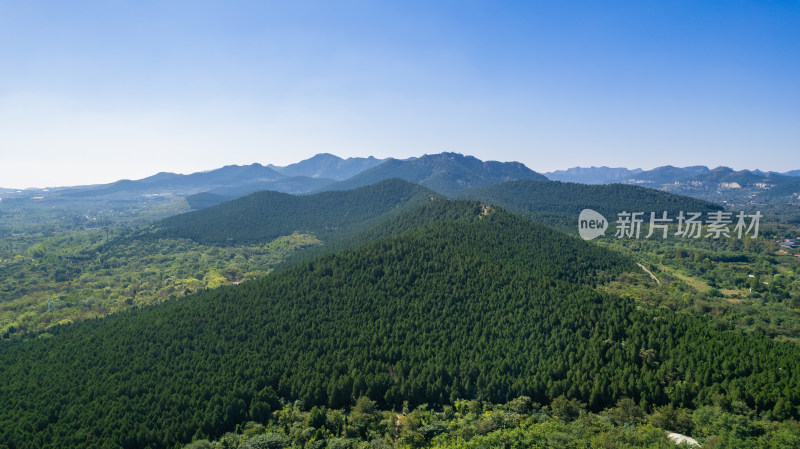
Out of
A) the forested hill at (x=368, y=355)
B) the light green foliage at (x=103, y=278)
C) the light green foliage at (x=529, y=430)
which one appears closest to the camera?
the light green foliage at (x=529, y=430)

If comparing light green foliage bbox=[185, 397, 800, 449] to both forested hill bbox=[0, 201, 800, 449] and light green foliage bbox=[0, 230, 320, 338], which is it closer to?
forested hill bbox=[0, 201, 800, 449]

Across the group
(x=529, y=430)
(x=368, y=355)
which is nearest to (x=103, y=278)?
(x=368, y=355)

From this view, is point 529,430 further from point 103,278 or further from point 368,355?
point 103,278

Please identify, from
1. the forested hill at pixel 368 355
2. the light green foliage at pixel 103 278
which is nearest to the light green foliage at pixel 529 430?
the forested hill at pixel 368 355

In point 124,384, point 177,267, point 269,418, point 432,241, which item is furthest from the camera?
point 177,267

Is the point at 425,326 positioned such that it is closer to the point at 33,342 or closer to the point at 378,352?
the point at 378,352

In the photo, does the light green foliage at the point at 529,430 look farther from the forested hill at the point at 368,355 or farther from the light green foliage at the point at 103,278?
the light green foliage at the point at 103,278

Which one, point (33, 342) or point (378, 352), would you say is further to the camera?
point (33, 342)

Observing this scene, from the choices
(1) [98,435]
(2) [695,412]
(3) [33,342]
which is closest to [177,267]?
(3) [33,342]
